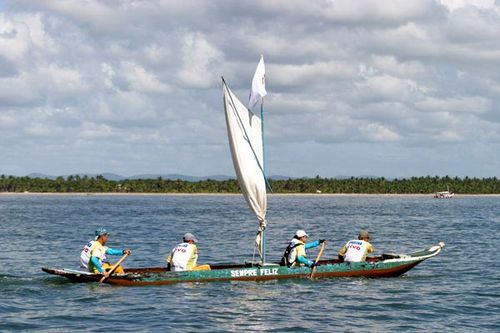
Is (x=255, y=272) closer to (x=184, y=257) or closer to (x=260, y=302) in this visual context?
(x=184, y=257)

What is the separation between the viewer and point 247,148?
107 ft

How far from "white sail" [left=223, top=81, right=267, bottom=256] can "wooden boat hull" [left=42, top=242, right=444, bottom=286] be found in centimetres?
211

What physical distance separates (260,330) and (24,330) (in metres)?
7.29

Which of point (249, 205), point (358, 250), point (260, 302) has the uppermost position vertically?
point (249, 205)

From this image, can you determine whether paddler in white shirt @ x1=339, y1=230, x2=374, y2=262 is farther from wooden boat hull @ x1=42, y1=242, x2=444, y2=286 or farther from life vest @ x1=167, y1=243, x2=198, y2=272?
life vest @ x1=167, y1=243, x2=198, y2=272

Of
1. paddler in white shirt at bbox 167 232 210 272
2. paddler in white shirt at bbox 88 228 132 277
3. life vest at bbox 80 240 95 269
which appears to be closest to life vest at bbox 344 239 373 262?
paddler in white shirt at bbox 167 232 210 272

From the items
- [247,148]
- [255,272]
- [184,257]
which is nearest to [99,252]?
[184,257]

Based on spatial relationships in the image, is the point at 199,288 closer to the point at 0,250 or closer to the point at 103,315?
the point at 103,315

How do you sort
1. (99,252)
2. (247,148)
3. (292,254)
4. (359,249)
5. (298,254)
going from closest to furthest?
(99,252)
(247,148)
(298,254)
(292,254)
(359,249)

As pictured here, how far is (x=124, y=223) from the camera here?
278ft

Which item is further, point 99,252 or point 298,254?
point 298,254

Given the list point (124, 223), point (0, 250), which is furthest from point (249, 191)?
point (124, 223)

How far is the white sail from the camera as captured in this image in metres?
32.0

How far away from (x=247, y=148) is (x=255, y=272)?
17.0 ft
